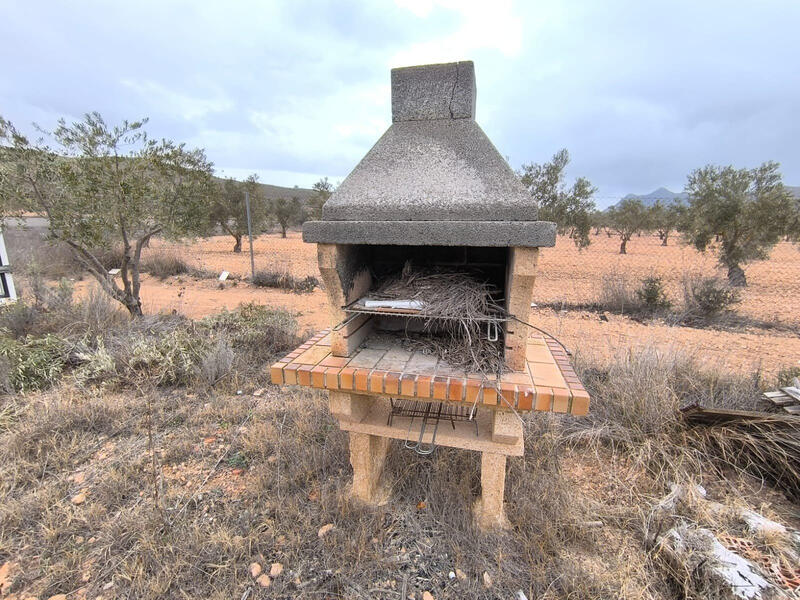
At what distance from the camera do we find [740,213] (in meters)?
8.33

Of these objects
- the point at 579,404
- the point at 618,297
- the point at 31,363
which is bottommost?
the point at 31,363

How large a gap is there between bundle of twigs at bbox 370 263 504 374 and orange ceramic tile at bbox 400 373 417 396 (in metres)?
0.29

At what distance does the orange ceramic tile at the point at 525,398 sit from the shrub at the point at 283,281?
291 inches

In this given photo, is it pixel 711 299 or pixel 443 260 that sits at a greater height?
pixel 443 260

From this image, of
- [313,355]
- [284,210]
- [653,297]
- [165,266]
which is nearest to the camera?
[313,355]

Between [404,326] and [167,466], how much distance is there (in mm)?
1996

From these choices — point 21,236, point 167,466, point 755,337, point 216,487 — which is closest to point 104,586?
point 216,487

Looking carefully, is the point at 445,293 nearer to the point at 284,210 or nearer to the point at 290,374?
the point at 290,374

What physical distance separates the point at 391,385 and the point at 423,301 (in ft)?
1.51

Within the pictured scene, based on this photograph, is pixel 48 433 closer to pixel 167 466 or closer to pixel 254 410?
pixel 167 466

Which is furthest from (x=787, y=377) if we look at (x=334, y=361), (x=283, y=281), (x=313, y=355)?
(x=283, y=281)

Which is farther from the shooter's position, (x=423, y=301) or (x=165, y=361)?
(x=165, y=361)

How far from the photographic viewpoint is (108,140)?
4477mm

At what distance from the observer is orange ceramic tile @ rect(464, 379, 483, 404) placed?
1.65m
